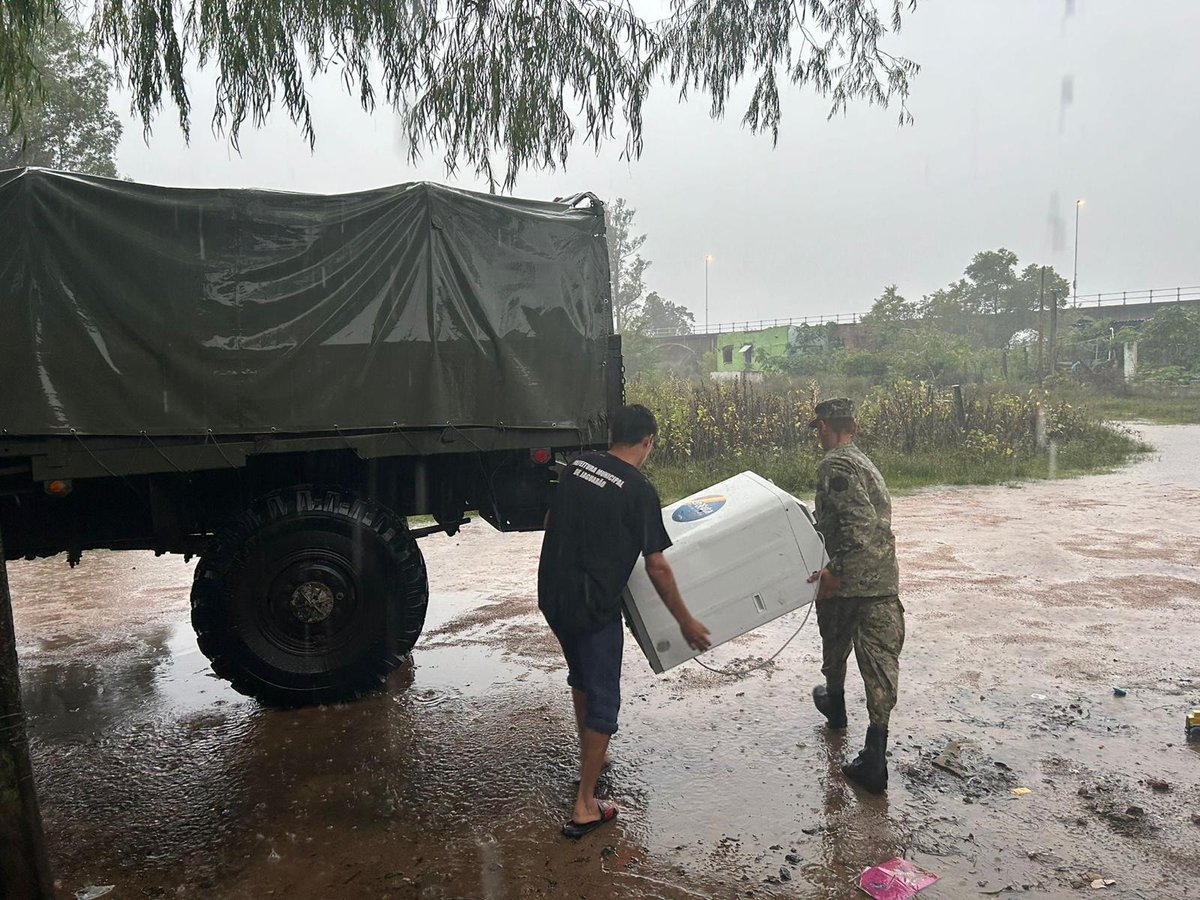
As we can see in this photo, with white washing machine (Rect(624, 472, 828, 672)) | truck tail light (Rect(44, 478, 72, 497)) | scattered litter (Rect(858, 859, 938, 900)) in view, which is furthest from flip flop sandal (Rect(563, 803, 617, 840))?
truck tail light (Rect(44, 478, 72, 497))

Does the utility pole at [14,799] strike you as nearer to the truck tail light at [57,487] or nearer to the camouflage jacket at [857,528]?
the truck tail light at [57,487]

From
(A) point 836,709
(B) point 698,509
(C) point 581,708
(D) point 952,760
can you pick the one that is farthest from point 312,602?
(D) point 952,760

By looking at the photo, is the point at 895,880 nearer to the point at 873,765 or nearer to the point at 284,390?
the point at 873,765

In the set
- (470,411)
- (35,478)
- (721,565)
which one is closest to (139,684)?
(35,478)

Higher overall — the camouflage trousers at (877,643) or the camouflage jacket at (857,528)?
the camouflage jacket at (857,528)

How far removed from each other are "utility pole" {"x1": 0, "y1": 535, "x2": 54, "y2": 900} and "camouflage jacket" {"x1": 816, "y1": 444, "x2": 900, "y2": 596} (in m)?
3.05

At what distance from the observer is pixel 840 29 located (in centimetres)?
525

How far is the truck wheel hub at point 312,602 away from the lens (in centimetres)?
439

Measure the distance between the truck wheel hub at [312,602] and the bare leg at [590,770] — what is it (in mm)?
1851

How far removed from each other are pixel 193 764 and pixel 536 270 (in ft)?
10.6

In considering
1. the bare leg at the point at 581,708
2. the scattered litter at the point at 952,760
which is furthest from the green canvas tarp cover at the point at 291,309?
the scattered litter at the point at 952,760

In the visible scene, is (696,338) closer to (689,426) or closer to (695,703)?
(689,426)

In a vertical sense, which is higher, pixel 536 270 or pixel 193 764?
pixel 536 270

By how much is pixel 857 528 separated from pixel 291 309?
3108 mm
